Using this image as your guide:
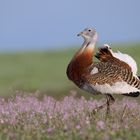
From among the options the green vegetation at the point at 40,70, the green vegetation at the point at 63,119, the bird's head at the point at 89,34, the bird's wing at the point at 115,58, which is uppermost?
the bird's head at the point at 89,34

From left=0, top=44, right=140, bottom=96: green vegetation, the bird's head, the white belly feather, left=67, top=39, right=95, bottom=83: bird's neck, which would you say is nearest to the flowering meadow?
the white belly feather

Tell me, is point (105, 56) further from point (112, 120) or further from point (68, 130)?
point (68, 130)

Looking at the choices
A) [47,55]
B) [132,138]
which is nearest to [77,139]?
[132,138]

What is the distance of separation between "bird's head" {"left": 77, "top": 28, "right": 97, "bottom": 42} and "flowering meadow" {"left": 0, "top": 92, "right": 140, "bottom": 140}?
3.40 feet

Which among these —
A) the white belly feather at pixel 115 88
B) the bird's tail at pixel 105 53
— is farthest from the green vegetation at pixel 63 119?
the bird's tail at pixel 105 53

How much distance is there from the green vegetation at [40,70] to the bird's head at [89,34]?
8769mm

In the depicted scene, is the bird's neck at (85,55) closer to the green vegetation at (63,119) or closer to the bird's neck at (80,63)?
the bird's neck at (80,63)

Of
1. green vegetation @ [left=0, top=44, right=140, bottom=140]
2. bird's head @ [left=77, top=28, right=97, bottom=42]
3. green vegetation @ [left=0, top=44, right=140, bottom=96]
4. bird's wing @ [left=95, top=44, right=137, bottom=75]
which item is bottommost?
green vegetation @ [left=0, top=44, right=140, bottom=96]

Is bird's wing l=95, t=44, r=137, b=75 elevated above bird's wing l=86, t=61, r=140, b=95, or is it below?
→ above

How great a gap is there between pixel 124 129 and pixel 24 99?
3.45 metres

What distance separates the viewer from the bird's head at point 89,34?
10.7 metres

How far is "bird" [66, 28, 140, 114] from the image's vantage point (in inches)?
393

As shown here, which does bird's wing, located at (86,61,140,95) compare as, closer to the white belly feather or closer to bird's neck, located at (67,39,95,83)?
the white belly feather

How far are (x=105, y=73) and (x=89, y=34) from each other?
3.05 feet
